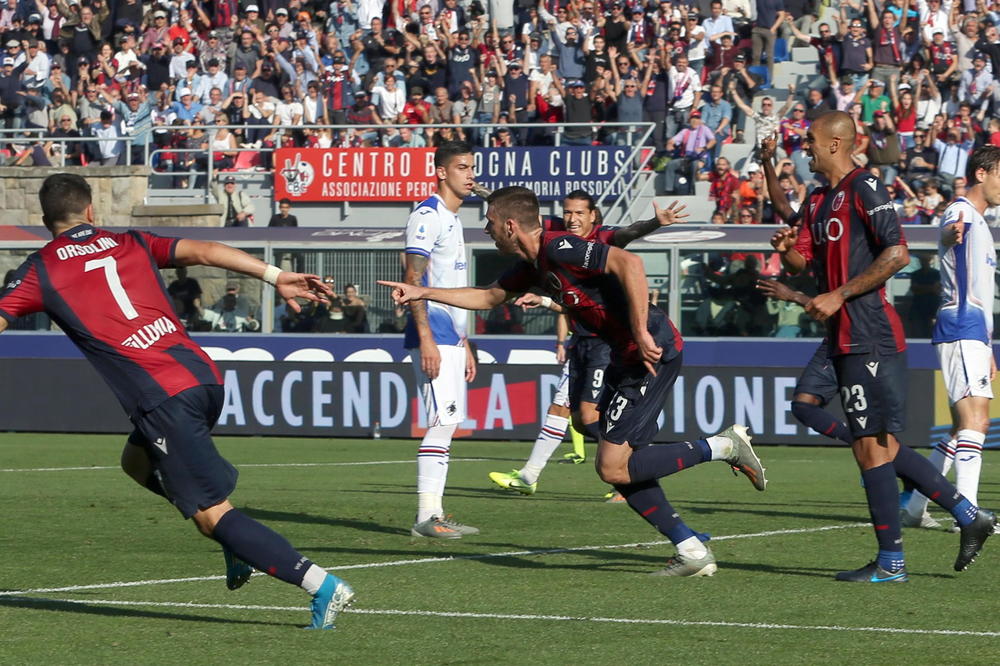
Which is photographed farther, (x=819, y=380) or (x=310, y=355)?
(x=310, y=355)

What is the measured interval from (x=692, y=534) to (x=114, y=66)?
24.3 metres

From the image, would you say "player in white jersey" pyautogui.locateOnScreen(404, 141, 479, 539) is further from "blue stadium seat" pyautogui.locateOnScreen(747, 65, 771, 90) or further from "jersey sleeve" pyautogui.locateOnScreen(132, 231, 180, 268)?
"blue stadium seat" pyautogui.locateOnScreen(747, 65, 771, 90)

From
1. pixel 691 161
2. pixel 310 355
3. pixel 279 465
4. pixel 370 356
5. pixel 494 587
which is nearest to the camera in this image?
pixel 494 587

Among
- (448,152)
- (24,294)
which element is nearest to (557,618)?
(24,294)

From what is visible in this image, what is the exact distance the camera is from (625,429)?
821 centimetres

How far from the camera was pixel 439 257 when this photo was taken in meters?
10.1

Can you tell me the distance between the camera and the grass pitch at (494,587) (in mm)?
6367

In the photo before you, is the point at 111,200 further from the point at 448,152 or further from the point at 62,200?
the point at 62,200

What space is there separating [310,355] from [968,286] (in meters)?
12.7

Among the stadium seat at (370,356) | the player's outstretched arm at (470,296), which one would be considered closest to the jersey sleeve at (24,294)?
the player's outstretched arm at (470,296)

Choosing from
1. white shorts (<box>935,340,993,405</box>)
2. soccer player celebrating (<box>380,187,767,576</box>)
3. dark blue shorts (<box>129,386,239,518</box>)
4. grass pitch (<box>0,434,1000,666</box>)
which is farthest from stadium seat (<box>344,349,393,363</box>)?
dark blue shorts (<box>129,386,239,518</box>)

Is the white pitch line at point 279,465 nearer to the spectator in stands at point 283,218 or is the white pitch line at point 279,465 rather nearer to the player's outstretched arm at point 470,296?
the player's outstretched arm at point 470,296

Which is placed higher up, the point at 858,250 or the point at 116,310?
the point at 858,250

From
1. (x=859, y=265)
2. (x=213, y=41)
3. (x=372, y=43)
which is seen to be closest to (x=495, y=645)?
(x=859, y=265)
